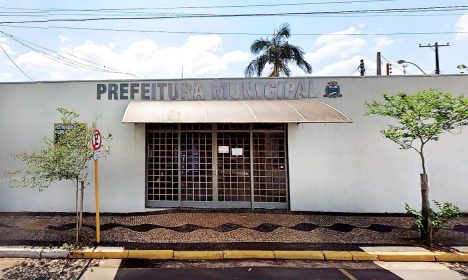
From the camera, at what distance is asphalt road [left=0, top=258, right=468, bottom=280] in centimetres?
545

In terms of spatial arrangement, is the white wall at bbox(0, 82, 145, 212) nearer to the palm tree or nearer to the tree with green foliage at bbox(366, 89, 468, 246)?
the tree with green foliage at bbox(366, 89, 468, 246)

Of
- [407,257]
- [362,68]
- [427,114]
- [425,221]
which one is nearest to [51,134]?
[407,257]

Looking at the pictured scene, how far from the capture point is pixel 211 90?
9586mm

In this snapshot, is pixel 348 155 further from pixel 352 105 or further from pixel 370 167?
pixel 352 105

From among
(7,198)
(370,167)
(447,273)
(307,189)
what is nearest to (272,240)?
(307,189)

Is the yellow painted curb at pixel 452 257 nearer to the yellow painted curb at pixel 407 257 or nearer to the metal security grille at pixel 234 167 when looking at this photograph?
the yellow painted curb at pixel 407 257

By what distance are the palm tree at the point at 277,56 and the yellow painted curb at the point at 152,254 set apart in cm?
1709

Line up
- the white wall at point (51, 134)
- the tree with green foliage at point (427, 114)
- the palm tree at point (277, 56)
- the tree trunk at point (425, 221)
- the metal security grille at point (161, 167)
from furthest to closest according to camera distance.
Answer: the palm tree at point (277, 56), the metal security grille at point (161, 167), the white wall at point (51, 134), the tree trunk at point (425, 221), the tree with green foliage at point (427, 114)

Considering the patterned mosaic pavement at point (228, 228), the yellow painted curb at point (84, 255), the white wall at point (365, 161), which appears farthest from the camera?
the white wall at point (365, 161)

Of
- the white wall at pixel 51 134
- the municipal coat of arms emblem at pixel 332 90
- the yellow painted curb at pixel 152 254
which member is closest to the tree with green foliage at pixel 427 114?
the municipal coat of arms emblem at pixel 332 90

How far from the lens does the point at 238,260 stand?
20.5 feet

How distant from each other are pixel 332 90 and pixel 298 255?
523cm

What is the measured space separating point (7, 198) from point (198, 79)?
686cm

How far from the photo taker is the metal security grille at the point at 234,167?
9.69 meters
